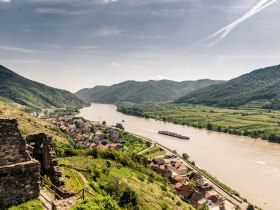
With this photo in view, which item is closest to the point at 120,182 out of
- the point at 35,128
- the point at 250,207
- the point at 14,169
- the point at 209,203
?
the point at 209,203

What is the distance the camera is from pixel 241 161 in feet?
254

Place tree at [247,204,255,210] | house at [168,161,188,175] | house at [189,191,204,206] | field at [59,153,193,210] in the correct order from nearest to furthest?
field at [59,153,193,210] < tree at [247,204,255,210] < house at [189,191,204,206] < house at [168,161,188,175]

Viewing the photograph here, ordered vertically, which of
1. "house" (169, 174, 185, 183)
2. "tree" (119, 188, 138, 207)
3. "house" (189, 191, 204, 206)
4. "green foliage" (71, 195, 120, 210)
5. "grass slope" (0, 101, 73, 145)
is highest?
"green foliage" (71, 195, 120, 210)

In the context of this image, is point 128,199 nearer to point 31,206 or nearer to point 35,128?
point 31,206

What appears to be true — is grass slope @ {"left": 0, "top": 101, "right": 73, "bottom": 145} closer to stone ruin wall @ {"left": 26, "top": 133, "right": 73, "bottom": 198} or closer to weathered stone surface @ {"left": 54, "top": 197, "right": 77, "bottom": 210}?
stone ruin wall @ {"left": 26, "top": 133, "right": 73, "bottom": 198}

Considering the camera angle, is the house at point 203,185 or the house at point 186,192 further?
the house at point 203,185

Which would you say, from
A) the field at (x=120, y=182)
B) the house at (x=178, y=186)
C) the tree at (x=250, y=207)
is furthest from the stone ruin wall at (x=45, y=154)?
the house at (x=178, y=186)

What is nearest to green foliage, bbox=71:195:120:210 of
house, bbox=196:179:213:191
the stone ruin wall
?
the stone ruin wall

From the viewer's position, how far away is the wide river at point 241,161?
5597cm

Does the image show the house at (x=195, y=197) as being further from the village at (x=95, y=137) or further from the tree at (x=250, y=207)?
the village at (x=95, y=137)

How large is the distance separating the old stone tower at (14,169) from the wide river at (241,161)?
46.4 m

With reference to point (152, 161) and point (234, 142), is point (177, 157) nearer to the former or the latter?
point (152, 161)

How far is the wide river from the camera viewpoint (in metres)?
56.0

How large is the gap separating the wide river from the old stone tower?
46394 millimetres
